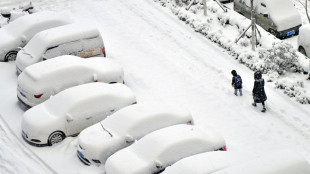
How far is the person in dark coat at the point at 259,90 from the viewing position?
16.7 meters

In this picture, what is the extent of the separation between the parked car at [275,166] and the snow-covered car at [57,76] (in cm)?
736

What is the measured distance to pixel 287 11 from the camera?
911 inches

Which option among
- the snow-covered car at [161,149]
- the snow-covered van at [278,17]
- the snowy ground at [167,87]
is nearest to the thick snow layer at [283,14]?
the snow-covered van at [278,17]

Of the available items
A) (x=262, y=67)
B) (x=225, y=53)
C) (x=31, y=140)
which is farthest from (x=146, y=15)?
(x=31, y=140)

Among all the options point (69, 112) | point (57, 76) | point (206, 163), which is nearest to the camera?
point (206, 163)

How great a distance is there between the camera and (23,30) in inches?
828

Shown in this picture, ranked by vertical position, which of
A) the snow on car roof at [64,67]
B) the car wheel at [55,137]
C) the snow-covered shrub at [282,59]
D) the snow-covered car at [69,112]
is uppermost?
the snow-covered shrub at [282,59]

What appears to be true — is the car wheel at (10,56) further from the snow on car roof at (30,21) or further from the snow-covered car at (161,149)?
the snow-covered car at (161,149)

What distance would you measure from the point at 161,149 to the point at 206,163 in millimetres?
1380

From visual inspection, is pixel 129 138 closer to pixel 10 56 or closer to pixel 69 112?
pixel 69 112

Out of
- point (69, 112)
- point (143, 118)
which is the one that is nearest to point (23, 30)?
point (69, 112)

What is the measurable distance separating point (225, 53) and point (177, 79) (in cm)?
287

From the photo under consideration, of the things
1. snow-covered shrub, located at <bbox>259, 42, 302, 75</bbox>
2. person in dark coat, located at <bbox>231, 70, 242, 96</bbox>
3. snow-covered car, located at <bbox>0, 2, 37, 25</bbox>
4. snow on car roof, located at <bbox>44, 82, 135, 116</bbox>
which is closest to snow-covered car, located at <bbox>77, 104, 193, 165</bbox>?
snow on car roof, located at <bbox>44, 82, 135, 116</bbox>

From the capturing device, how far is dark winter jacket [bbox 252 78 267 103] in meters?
16.7
